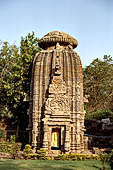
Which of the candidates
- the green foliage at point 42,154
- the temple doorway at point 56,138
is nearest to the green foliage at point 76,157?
the green foliage at point 42,154

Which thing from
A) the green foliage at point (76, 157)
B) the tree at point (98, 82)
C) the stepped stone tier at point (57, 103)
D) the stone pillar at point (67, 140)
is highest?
the tree at point (98, 82)

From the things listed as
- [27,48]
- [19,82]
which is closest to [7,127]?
[19,82]

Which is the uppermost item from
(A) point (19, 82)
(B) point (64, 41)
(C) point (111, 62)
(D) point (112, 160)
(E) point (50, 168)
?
(C) point (111, 62)

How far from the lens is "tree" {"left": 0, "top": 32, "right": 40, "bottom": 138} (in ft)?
65.1

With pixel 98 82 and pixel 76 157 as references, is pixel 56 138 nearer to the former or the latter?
pixel 76 157

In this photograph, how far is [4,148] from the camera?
1541 cm

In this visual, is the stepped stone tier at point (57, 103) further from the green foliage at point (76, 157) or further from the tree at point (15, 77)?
the tree at point (15, 77)

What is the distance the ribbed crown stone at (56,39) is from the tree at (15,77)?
2.81 m

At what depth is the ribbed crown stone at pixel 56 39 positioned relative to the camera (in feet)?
58.4

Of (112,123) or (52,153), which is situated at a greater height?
(112,123)

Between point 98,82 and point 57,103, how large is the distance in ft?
49.2

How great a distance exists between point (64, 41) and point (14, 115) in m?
7.78

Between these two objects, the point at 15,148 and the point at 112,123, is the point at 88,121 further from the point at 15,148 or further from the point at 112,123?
the point at 15,148

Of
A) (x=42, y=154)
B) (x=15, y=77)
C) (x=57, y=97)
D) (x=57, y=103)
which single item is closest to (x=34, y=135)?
(x=42, y=154)
